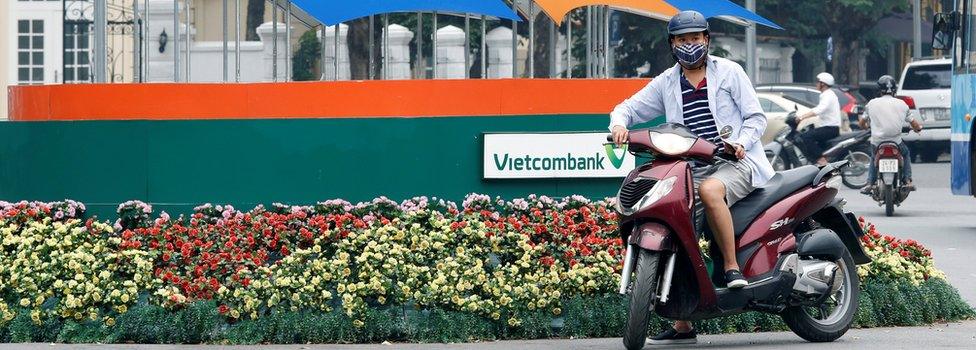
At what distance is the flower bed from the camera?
8.11 metres

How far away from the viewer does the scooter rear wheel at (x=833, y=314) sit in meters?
8.05

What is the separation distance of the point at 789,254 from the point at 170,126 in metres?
3.74

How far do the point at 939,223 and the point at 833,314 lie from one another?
362 inches

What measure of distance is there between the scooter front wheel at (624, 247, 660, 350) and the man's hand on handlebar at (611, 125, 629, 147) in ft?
1.55

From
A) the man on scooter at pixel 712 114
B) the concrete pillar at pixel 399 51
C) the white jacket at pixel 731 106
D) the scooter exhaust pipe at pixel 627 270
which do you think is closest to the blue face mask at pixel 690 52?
the man on scooter at pixel 712 114

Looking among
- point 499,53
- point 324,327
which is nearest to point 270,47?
point 499,53

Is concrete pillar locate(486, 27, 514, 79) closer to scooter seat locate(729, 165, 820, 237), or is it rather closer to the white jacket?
the white jacket

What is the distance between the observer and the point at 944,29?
54.2 feet

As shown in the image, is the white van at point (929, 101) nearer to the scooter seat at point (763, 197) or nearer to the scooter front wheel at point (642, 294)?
the scooter seat at point (763, 197)

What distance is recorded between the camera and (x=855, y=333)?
8539mm

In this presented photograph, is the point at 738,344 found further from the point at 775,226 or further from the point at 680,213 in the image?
the point at 680,213

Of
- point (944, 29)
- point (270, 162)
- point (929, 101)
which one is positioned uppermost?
point (944, 29)

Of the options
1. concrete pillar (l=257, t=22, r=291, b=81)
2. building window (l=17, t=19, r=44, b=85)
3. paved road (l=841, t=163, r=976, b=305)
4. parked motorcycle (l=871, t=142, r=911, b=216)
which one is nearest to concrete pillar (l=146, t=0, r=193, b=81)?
concrete pillar (l=257, t=22, r=291, b=81)

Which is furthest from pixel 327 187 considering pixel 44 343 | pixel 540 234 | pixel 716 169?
pixel 716 169
